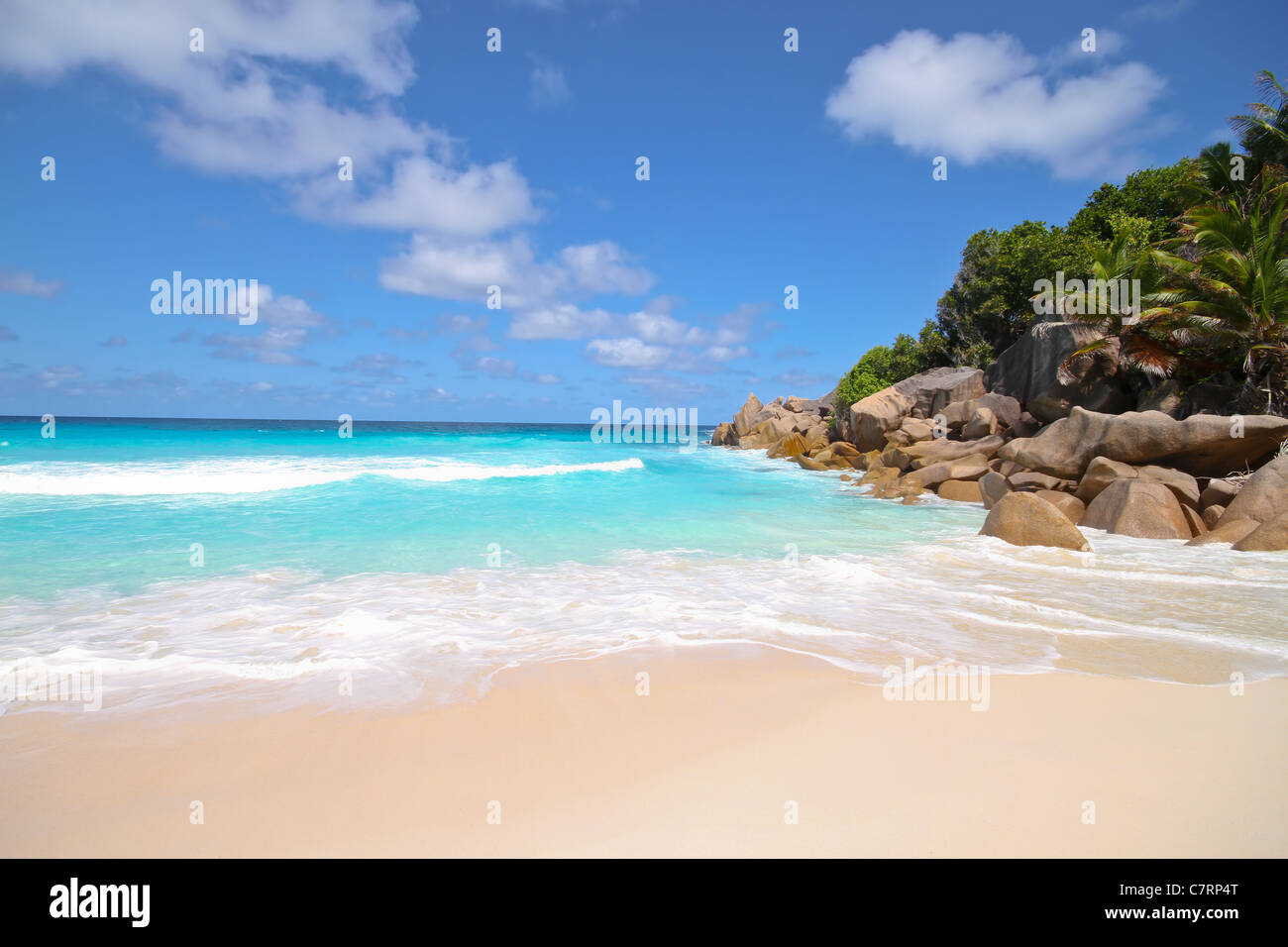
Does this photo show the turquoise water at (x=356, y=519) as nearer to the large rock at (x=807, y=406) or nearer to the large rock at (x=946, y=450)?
the large rock at (x=946, y=450)

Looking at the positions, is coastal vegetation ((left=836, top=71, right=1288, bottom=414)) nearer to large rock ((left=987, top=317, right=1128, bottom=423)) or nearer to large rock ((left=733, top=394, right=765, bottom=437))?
large rock ((left=987, top=317, right=1128, bottom=423))

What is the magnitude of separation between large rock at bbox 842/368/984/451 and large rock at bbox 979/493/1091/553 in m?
16.5

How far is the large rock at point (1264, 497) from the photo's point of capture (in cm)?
987

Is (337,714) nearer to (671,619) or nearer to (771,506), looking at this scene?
(671,619)

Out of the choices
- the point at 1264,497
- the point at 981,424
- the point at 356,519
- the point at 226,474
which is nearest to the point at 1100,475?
the point at 1264,497

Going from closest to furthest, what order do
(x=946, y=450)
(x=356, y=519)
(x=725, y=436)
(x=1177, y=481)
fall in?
(x=1177, y=481)
(x=356, y=519)
(x=946, y=450)
(x=725, y=436)

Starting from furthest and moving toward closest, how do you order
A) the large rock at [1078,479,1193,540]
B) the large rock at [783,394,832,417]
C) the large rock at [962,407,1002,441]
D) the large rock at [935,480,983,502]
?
the large rock at [783,394,832,417], the large rock at [962,407,1002,441], the large rock at [935,480,983,502], the large rock at [1078,479,1193,540]

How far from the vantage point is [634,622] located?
20.6 feet

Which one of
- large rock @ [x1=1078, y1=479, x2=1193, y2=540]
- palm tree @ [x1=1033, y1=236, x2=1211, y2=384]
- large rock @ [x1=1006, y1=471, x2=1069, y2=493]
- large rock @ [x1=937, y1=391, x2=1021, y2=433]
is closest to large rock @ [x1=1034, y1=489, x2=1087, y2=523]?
large rock @ [x1=1078, y1=479, x2=1193, y2=540]

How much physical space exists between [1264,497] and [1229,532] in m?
0.88

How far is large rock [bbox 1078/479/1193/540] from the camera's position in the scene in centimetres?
1081

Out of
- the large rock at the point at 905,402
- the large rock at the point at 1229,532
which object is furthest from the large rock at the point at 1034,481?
the large rock at the point at 905,402

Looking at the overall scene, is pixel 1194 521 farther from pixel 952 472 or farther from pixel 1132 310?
A: pixel 1132 310

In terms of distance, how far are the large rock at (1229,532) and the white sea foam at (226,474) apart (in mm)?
21495
